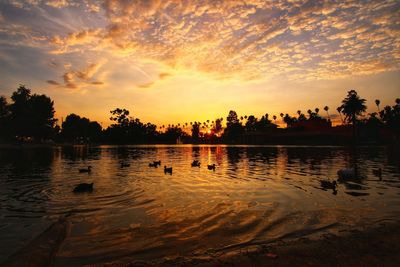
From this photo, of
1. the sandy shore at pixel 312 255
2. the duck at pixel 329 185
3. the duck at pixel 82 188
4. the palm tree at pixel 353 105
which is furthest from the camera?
the palm tree at pixel 353 105

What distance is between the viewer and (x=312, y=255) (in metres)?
8.66

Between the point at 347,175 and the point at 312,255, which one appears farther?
the point at 347,175

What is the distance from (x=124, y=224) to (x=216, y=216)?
4167 mm

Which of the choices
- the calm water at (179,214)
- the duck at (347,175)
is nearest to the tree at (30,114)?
the calm water at (179,214)

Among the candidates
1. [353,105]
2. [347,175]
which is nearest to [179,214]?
[347,175]

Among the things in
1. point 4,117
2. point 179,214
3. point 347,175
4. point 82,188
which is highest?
point 4,117

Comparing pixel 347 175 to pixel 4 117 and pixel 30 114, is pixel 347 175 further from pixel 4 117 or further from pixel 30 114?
pixel 4 117

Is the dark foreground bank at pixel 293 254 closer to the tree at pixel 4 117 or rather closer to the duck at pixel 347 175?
the duck at pixel 347 175

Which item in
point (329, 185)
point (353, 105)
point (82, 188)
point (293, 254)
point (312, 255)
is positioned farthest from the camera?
point (353, 105)

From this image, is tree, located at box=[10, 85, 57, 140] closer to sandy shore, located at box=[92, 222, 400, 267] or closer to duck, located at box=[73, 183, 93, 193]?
duck, located at box=[73, 183, 93, 193]

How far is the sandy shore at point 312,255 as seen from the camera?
8164mm

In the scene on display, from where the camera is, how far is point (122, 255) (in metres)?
9.10

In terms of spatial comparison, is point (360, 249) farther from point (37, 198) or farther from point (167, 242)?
point (37, 198)

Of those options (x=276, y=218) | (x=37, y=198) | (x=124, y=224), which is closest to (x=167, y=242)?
(x=124, y=224)
